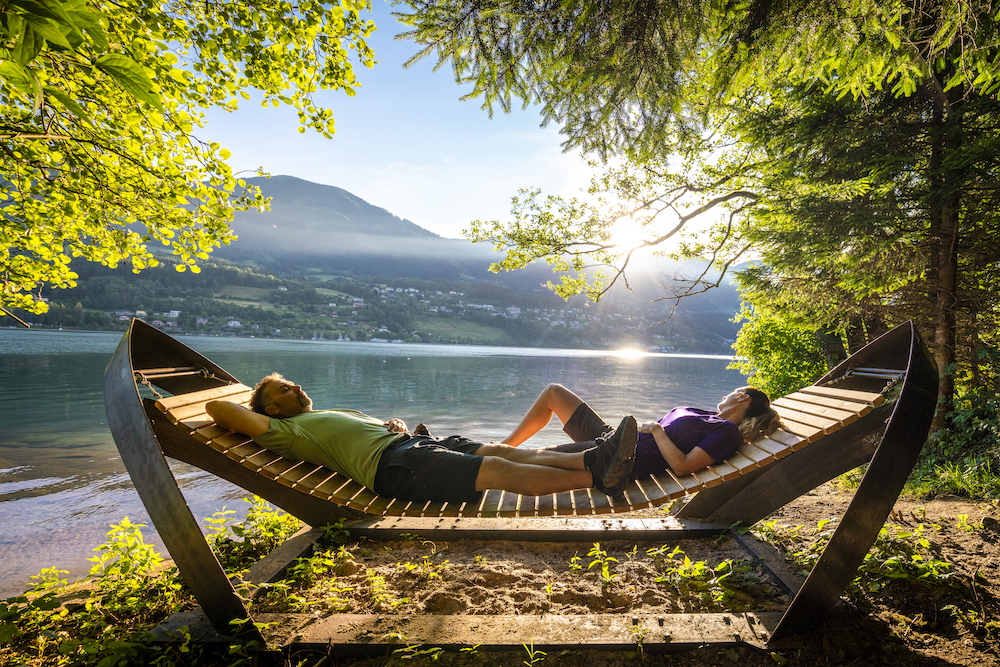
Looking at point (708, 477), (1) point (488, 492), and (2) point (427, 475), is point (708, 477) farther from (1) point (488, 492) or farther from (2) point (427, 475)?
(2) point (427, 475)

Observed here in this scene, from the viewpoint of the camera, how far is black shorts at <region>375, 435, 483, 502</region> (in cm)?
330

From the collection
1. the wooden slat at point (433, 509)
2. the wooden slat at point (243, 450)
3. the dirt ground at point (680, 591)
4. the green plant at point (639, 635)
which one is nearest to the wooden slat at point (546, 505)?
the dirt ground at point (680, 591)

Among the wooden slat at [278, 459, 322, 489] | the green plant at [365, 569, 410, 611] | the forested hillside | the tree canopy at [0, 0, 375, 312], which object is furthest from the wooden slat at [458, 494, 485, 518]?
the forested hillside

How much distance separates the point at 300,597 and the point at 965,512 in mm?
5696

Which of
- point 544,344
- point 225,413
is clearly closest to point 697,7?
point 225,413

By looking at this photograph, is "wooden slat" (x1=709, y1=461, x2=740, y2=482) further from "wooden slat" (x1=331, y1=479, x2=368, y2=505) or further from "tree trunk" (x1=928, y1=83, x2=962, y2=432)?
"tree trunk" (x1=928, y1=83, x2=962, y2=432)

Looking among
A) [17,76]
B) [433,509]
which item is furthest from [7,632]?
[17,76]

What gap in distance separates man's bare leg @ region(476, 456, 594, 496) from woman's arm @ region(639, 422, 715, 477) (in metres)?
0.61

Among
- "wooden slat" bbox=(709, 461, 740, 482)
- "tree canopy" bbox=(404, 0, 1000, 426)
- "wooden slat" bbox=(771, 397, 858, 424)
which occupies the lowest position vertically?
"wooden slat" bbox=(709, 461, 740, 482)

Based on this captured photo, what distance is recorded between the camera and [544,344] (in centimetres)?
13375

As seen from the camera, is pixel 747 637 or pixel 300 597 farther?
pixel 300 597

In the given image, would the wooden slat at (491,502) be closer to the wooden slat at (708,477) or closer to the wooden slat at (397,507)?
the wooden slat at (397,507)

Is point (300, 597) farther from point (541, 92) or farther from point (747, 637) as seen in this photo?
point (541, 92)

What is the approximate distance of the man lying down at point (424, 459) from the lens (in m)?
3.27
